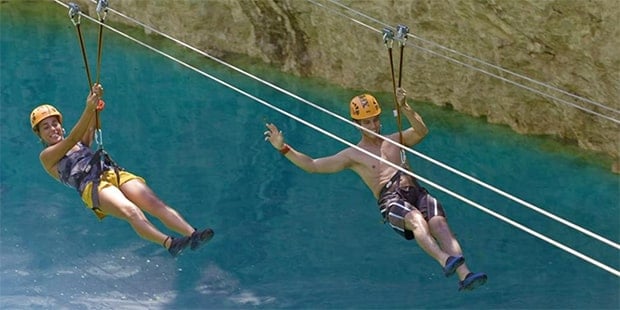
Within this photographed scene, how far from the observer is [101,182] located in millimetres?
6172

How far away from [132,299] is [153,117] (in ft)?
10.6

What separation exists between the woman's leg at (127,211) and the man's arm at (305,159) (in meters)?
0.85

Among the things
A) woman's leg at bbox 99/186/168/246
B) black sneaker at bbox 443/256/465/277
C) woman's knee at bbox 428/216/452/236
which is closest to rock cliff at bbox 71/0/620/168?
woman's knee at bbox 428/216/452/236

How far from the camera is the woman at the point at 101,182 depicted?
5875 mm

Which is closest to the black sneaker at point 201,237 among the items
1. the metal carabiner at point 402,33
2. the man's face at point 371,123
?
the man's face at point 371,123

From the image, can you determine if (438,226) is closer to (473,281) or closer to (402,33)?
(473,281)

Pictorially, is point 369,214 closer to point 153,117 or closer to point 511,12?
point 511,12

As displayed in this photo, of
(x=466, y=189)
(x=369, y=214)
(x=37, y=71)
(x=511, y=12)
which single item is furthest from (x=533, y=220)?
(x=37, y=71)

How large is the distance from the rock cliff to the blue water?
22cm

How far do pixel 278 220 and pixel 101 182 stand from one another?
8.93 ft

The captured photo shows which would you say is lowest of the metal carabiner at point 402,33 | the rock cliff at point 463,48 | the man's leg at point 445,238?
the man's leg at point 445,238

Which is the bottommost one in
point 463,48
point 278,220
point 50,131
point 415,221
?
point 415,221

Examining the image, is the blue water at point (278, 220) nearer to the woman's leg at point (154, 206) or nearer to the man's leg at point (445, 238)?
the man's leg at point (445, 238)

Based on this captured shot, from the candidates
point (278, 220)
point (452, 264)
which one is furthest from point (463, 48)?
point (452, 264)
